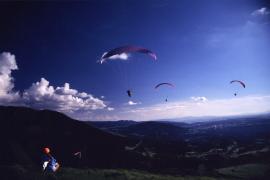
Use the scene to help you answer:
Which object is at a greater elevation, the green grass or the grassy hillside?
the grassy hillside

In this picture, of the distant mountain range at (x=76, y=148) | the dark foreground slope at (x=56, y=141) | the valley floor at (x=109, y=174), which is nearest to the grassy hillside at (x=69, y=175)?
the valley floor at (x=109, y=174)

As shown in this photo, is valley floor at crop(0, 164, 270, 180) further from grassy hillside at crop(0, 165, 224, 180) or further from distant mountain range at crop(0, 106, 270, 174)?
distant mountain range at crop(0, 106, 270, 174)

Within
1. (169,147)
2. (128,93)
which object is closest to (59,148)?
(169,147)

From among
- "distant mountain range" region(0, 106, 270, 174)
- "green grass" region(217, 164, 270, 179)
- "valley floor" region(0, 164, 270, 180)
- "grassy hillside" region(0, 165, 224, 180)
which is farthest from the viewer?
"distant mountain range" region(0, 106, 270, 174)

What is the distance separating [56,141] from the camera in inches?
3514

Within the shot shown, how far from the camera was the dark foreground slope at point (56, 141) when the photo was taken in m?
78.0

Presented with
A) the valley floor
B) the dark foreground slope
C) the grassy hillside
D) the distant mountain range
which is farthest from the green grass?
the dark foreground slope

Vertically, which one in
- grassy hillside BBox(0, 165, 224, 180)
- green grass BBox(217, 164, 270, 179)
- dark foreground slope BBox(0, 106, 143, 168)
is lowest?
green grass BBox(217, 164, 270, 179)

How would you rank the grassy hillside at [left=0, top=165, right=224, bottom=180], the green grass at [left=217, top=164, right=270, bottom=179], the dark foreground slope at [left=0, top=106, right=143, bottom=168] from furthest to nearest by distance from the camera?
the dark foreground slope at [left=0, top=106, right=143, bottom=168], the green grass at [left=217, top=164, right=270, bottom=179], the grassy hillside at [left=0, top=165, right=224, bottom=180]

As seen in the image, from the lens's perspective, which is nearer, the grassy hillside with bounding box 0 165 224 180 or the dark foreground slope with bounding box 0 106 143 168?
the grassy hillside with bounding box 0 165 224 180

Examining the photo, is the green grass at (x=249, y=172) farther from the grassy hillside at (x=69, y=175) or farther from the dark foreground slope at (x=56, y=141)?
the dark foreground slope at (x=56, y=141)

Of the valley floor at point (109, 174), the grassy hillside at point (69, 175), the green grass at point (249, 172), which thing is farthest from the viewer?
the green grass at point (249, 172)

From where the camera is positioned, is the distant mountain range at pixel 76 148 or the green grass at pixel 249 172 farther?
the distant mountain range at pixel 76 148

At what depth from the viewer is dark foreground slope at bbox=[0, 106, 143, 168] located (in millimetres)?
77956
